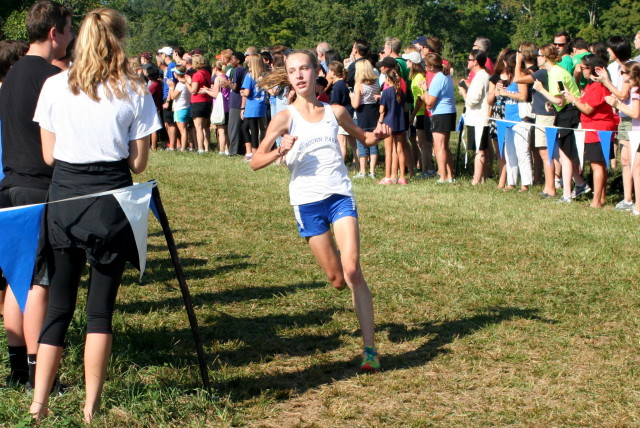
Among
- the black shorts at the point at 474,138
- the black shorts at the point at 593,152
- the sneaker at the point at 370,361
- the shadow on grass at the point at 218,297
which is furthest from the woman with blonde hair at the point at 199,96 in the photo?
the sneaker at the point at 370,361

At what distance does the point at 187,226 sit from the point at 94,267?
6501mm

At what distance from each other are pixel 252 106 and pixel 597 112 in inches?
317

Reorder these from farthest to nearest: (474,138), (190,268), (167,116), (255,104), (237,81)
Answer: (167,116) < (237,81) < (255,104) < (474,138) < (190,268)

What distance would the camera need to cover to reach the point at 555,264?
805cm

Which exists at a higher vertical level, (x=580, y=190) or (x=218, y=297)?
(x=580, y=190)

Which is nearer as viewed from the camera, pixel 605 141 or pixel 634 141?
pixel 634 141

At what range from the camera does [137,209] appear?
13.4 ft

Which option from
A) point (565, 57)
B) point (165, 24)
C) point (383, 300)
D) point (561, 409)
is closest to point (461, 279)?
point (383, 300)

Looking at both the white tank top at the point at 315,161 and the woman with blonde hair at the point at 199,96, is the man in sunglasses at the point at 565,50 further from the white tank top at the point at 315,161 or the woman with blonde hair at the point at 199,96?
the white tank top at the point at 315,161

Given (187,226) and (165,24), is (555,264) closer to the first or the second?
(187,226)

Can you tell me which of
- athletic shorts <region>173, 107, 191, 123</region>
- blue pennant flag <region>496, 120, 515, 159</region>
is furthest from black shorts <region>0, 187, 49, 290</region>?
athletic shorts <region>173, 107, 191, 123</region>

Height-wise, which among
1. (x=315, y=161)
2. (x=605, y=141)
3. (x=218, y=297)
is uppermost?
(x=315, y=161)

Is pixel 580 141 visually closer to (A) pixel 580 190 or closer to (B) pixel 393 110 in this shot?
(A) pixel 580 190

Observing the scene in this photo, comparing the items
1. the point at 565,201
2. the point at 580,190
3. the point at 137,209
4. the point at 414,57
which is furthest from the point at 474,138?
the point at 137,209
